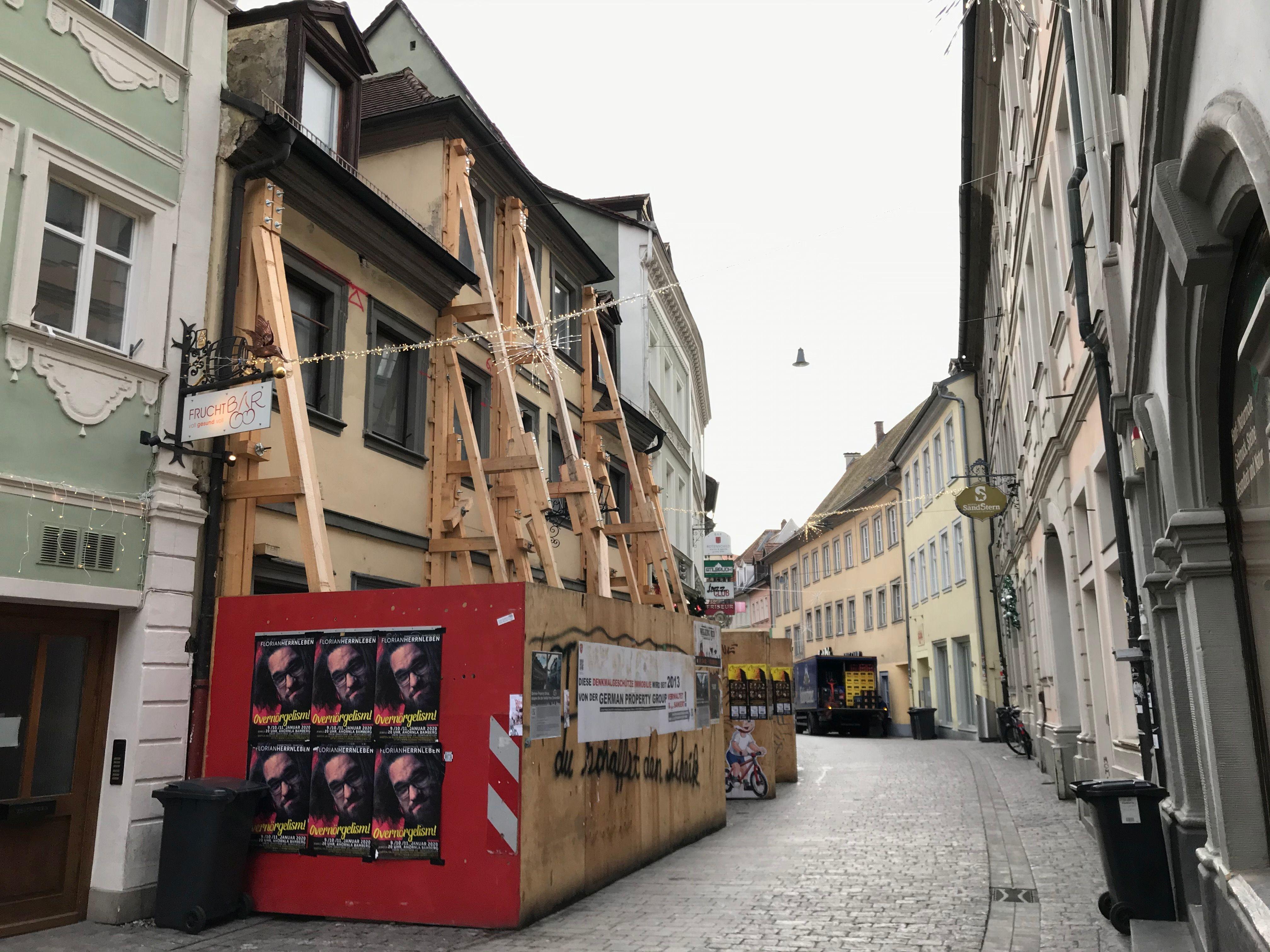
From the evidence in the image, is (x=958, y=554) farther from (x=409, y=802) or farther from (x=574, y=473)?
(x=409, y=802)

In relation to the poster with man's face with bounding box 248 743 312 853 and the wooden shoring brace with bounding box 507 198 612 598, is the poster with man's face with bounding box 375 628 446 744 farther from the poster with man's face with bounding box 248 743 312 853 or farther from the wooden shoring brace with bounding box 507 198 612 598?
the wooden shoring brace with bounding box 507 198 612 598

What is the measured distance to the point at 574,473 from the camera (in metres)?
13.6

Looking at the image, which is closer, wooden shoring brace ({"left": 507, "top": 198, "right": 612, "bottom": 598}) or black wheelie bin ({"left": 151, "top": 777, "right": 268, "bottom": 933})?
black wheelie bin ({"left": 151, "top": 777, "right": 268, "bottom": 933})

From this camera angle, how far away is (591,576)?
13938 millimetres

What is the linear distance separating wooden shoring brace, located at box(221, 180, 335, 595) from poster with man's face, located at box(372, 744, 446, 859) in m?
1.66

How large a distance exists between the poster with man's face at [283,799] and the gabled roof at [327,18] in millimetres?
6688

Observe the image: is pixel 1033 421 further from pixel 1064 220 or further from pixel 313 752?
pixel 313 752

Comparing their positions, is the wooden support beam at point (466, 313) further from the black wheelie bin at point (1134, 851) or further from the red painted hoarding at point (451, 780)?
the black wheelie bin at point (1134, 851)

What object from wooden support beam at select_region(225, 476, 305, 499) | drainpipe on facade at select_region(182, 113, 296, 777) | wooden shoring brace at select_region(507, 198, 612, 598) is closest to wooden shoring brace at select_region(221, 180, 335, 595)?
wooden support beam at select_region(225, 476, 305, 499)

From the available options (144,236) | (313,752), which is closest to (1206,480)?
(313,752)

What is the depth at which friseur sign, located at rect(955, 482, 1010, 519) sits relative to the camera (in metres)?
19.0

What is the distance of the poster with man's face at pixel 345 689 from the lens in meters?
8.24

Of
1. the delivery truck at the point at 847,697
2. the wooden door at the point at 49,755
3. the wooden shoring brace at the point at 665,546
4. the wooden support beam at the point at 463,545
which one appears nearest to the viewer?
the wooden door at the point at 49,755

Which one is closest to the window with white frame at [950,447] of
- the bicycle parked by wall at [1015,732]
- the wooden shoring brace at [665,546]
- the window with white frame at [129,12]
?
the bicycle parked by wall at [1015,732]
